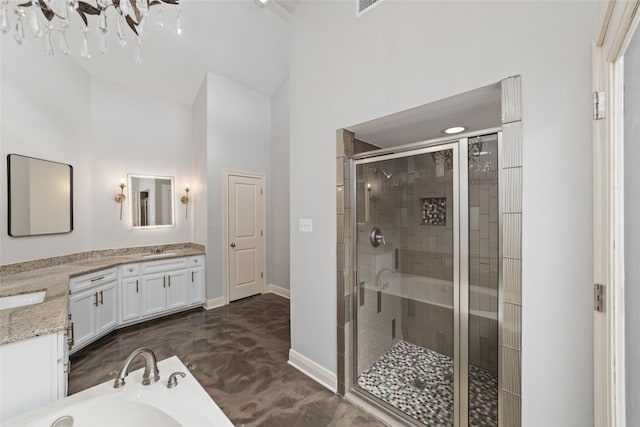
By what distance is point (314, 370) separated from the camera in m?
2.10

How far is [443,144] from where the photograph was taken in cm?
152

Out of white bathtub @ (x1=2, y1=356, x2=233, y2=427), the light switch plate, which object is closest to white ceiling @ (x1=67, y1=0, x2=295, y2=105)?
the light switch plate

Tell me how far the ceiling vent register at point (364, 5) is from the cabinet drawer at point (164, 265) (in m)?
3.53

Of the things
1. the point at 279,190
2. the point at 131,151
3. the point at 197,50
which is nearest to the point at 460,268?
the point at 279,190

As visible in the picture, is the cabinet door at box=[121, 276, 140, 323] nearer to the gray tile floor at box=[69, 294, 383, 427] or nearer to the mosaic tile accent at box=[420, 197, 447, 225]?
the gray tile floor at box=[69, 294, 383, 427]

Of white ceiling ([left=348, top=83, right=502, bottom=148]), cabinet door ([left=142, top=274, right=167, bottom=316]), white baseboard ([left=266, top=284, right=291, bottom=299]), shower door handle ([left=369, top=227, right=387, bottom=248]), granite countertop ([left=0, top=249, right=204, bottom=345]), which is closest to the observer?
granite countertop ([left=0, top=249, right=204, bottom=345])

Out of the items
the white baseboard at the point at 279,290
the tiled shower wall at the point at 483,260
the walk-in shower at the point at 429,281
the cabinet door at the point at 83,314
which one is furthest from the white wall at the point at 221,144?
the tiled shower wall at the point at 483,260

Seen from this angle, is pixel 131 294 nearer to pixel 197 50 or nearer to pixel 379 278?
pixel 379 278

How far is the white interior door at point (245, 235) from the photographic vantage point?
4008 mm

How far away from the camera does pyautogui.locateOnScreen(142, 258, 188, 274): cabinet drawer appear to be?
328 centimetres

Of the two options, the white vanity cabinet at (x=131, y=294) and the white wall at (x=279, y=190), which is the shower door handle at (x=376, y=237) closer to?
the white wall at (x=279, y=190)

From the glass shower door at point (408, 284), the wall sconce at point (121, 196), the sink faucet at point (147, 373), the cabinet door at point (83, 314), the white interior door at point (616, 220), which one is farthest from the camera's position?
the wall sconce at point (121, 196)

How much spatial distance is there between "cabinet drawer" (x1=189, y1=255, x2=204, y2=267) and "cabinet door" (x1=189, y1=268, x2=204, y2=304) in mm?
65

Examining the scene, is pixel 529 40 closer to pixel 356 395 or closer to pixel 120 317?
pixel 356 395
